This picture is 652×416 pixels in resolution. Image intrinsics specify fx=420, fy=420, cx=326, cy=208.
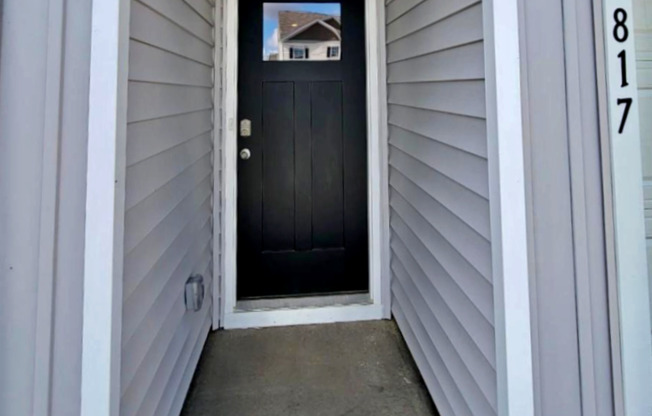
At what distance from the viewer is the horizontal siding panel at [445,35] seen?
1.20m

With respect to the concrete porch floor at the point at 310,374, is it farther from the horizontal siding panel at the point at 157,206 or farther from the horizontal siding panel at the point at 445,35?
the horizontal siding panel at the point at 445,35

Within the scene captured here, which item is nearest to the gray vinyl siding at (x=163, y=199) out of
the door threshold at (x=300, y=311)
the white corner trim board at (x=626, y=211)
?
the door threshold at (x=300, y=311)

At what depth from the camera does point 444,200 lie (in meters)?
1.53

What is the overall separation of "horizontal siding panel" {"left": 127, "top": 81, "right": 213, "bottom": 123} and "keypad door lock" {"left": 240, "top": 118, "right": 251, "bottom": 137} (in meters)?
0.43

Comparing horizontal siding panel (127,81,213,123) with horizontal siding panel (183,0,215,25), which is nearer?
horizontal siding panel (127,81,213,123)

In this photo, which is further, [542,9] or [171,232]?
[171,232]

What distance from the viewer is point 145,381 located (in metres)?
1.25

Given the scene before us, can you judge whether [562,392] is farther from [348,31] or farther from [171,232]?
[348,31]

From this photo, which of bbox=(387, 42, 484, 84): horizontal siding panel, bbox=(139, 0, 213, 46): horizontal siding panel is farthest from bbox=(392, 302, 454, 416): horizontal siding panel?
bbox=(139, 0, 213, 46): horizontal siding panel

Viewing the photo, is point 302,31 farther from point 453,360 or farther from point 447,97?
point 453,360

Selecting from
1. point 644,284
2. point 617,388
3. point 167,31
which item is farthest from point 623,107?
point 167,31

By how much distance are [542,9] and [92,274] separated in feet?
4.13

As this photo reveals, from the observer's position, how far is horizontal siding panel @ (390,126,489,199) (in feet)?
3.96

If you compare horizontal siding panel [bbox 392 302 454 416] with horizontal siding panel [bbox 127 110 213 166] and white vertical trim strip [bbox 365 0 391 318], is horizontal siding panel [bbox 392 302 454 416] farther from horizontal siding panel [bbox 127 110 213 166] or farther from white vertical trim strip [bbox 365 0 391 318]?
horizontal siding panel [bbox 127 110 213 166]
